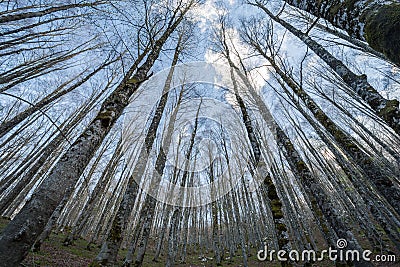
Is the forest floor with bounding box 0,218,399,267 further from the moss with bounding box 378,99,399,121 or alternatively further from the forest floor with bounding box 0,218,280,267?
the moss with bounding box 378,99,399,121

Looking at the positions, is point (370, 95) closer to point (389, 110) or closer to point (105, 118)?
point (389, 110)

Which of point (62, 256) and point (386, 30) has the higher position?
point (62, 256)

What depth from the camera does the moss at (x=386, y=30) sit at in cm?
200

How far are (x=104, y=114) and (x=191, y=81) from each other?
8.03 meters

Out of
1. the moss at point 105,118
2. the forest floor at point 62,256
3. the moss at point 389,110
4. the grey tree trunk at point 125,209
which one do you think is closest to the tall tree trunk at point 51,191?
the moss at point 105,118

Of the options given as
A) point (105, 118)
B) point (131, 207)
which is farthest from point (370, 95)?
point (131, 207)

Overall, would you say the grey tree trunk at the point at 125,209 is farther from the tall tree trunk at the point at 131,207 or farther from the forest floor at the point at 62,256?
the forest floor at the point at 62,256

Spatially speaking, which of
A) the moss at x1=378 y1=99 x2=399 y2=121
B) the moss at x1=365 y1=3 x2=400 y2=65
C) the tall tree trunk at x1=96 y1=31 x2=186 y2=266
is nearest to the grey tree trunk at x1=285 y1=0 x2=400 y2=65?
the moss at x1=365 y1=3 x2=400 y2=65

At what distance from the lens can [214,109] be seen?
1267 centimetres

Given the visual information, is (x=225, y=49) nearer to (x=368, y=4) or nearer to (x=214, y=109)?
(x=214, y=109)

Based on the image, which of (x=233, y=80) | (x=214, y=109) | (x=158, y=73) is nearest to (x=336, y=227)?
(x=233, y=80)

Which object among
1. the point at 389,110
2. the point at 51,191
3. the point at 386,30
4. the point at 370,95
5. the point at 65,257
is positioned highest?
the point at 370,95

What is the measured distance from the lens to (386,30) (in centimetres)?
208

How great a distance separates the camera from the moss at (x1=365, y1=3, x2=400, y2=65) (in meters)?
2.00
